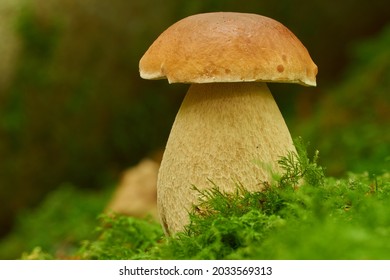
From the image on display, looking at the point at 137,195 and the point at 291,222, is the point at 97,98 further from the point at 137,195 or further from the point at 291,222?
the point at 291,222

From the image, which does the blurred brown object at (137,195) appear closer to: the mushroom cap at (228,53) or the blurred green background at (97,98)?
the blurred green background at (97,98)

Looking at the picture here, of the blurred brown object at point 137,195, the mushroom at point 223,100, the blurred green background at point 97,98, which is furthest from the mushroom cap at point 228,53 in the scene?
the blurred green background at point 97,98

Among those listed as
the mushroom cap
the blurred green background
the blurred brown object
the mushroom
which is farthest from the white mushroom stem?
the blurred green background

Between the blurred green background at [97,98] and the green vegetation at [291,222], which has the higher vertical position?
the blurred green background at [97,98]

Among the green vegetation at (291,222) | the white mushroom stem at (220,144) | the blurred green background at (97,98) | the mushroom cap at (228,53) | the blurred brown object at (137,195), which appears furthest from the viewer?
the blurred green background at (97,98)

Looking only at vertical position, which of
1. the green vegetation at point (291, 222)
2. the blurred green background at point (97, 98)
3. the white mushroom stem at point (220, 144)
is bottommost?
the green vegetation at point (291, 222)

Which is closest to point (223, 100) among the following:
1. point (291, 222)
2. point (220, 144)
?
point (220, 144)

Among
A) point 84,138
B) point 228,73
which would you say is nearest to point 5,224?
point 84,138
